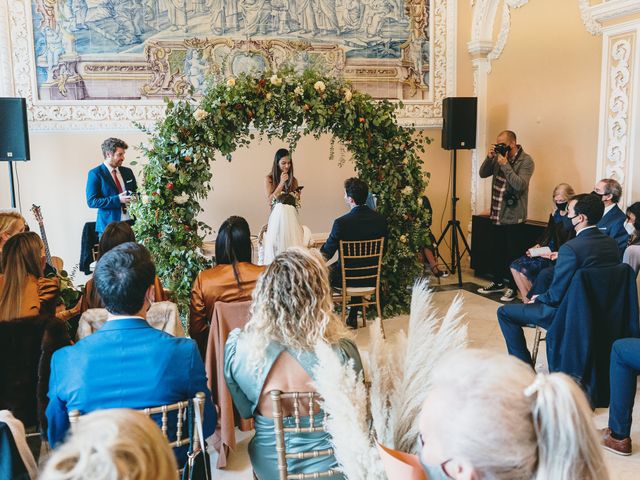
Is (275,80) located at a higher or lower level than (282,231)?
higher

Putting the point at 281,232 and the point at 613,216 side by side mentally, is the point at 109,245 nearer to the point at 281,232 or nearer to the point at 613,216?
the point at 281,232

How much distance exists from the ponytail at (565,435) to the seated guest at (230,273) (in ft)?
8.12

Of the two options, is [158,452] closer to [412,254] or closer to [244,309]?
[244,309]

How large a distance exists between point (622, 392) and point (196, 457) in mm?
2518

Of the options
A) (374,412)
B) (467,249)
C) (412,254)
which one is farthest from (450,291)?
(374,412)

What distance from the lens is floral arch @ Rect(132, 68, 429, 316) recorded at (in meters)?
4.64

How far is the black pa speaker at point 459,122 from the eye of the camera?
7316mm

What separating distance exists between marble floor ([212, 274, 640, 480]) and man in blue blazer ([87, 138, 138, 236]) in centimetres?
276

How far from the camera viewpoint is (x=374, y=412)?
1.03 metres

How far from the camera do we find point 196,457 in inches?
83.7

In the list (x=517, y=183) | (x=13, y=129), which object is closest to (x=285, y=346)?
(x=13, y=129)

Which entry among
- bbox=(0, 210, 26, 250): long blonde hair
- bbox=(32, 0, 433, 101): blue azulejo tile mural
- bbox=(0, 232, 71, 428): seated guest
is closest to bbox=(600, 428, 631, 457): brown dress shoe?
bbox=(0, 232, 71, 428): seated guest

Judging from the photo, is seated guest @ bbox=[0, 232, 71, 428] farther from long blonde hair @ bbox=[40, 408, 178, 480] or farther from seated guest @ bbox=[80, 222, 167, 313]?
long blonde hair @ bbox=[40, 408, 178, 480]

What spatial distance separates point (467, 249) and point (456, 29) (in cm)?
305
